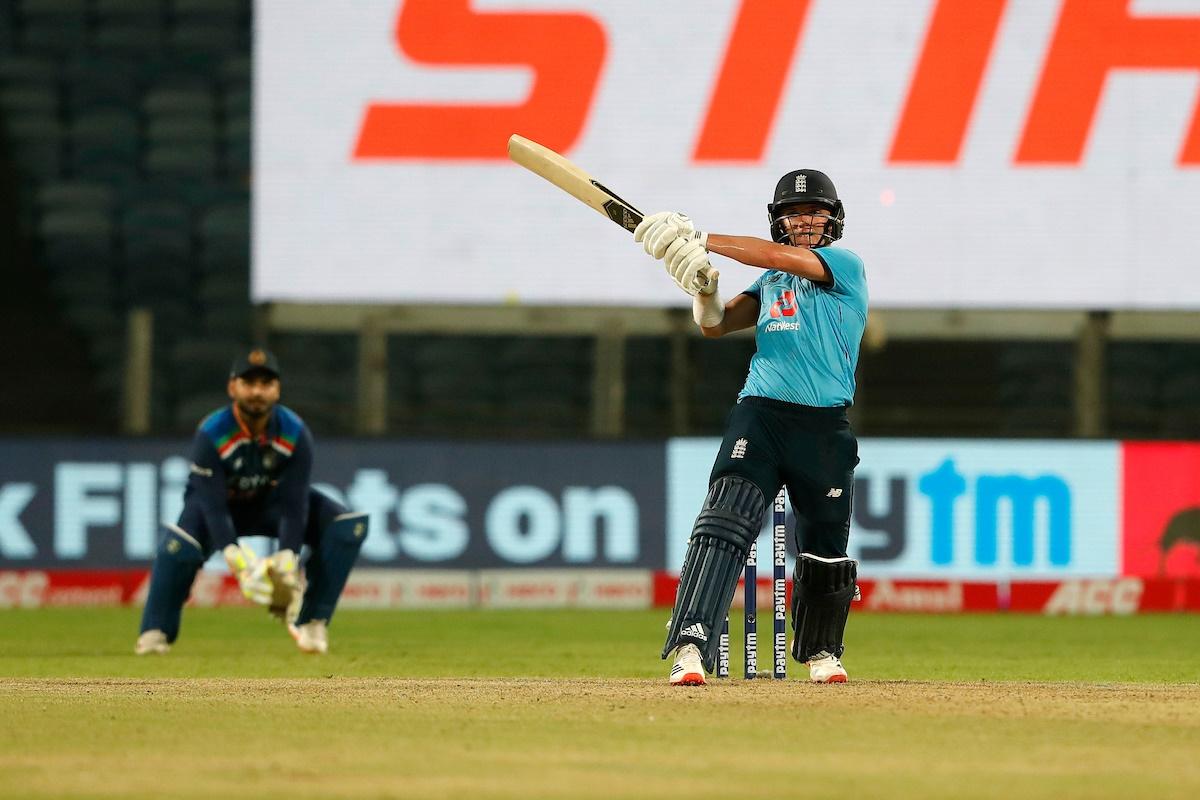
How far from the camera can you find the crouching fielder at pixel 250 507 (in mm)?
8984

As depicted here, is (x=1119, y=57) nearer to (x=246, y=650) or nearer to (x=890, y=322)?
(x=890, y=322)

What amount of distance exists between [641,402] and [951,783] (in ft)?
37.8

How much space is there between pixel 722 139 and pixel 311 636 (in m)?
5.95

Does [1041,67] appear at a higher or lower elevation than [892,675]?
higher

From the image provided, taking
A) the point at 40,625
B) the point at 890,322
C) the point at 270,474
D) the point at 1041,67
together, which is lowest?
the point at 40,625

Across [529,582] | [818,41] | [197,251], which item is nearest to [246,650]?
[529,582]

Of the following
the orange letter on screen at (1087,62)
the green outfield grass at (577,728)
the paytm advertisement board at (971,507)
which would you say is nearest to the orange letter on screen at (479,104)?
the paytm advertisement board at (971,507)

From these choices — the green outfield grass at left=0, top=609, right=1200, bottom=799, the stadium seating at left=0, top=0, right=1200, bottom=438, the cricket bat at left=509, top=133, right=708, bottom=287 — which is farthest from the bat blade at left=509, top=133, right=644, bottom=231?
the stadium seating at left=0, top=0, right=1200, bottom=438

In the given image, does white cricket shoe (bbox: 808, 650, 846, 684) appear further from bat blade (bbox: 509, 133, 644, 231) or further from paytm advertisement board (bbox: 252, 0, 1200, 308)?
paytm advertisement board (bbox: 252, 0, 1200, 308)

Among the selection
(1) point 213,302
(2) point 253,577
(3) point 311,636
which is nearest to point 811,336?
(2) point 253,577

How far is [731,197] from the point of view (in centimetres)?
1396

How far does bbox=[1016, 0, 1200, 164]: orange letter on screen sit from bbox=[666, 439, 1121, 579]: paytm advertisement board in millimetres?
2147

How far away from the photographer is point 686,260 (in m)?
6.39

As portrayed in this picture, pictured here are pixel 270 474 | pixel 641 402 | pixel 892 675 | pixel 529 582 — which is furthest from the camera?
pixel 641 402
